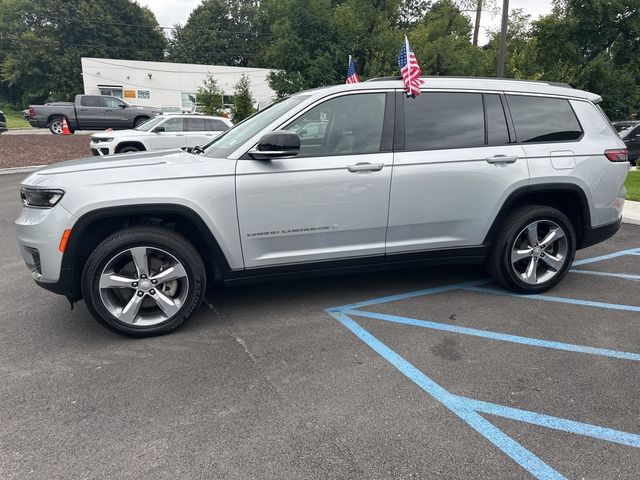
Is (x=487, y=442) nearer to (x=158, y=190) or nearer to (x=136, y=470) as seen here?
(x=136, y=470)

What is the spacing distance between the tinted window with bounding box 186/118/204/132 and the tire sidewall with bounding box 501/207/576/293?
11.4 meters

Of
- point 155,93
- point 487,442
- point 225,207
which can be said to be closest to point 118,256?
point 225,207

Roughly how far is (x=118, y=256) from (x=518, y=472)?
2771 mm

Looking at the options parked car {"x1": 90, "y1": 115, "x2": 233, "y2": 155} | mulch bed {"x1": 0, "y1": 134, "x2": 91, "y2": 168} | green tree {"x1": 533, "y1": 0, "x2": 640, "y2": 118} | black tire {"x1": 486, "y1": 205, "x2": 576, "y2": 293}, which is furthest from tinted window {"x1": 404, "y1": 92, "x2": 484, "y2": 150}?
green tree {"x1": 533, "y1": 0, "x2": 640, "y2": 118}

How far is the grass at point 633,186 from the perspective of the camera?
9.03 m

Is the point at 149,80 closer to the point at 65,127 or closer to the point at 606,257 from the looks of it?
the point at 65,127

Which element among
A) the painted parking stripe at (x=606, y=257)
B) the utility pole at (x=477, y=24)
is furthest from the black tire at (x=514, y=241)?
the utility pole at (x=477, y=24)

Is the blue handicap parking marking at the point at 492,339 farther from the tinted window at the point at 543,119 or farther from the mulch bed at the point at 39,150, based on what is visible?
the mulch bed at the point at 39,150

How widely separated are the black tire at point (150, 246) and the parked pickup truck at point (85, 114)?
20169mm

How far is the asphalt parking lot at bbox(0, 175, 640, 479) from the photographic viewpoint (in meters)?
2.29

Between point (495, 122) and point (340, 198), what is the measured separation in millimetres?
1629

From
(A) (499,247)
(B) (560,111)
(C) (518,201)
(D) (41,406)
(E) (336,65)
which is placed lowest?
(D) (41,406)

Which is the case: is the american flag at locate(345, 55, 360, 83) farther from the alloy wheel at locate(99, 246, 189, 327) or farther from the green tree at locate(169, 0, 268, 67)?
the green tree at locate(169, 0, 268, 67)

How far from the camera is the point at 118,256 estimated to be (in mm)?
3314
